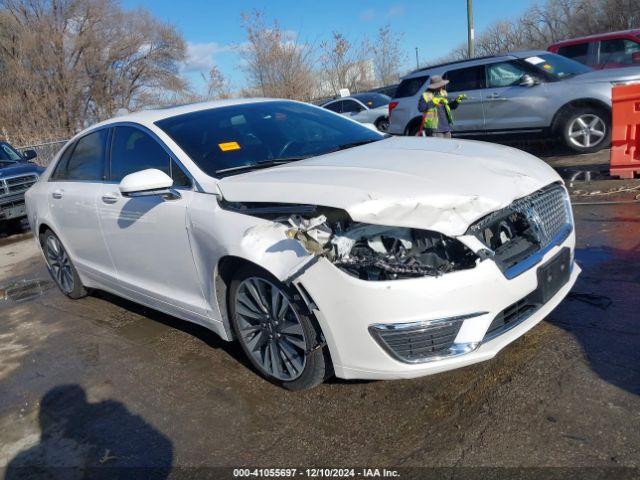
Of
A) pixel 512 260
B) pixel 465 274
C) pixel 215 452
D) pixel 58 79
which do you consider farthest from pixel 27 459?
pixel 58 79

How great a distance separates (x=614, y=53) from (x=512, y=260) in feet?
38.7

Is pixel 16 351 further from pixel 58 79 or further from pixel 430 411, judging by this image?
pixel 58 79

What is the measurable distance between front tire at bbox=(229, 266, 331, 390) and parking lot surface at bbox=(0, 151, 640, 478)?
161 mm

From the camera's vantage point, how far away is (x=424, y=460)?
2520mm

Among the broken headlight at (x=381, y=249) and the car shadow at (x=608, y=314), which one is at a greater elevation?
the broken headlight at (x=381, y=249)

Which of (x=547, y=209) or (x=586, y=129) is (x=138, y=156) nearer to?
(x=547, y=209)

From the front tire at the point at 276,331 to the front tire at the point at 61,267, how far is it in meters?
2.72

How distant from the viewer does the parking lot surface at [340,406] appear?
257 centimetres

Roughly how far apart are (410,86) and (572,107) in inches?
139

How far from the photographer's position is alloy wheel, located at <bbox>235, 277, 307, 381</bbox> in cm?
305

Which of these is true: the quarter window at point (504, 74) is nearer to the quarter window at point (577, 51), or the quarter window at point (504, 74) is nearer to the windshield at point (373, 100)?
the quarter window at point (577, 51)

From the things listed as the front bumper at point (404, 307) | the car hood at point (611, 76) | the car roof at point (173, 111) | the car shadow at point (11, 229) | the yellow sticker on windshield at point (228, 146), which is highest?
the car roof at point (173, 111)

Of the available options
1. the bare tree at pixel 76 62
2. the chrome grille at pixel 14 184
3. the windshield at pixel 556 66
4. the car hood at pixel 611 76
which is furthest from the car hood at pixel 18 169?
the bare tree at pixel 76 62

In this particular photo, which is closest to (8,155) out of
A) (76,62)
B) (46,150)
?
(46,150)
